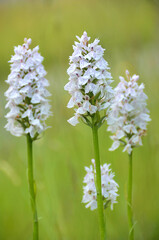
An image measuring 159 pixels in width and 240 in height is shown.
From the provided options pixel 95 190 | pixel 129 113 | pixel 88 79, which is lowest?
pixel 95 190

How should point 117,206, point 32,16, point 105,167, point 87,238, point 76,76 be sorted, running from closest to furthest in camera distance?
point 76,76 → point 105,167 → point 87,238 → point 117,206 → point 32,16

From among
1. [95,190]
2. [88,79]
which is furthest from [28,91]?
A: [95,190]

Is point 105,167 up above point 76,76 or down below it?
below

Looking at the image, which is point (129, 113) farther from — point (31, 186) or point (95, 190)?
point (31, 186)

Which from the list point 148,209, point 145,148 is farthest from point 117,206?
point 145,148

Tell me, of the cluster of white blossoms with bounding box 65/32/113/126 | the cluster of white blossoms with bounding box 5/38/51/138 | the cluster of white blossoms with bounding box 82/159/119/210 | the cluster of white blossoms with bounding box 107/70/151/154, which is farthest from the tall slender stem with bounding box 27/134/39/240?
the cluster of white blossoms with bounding box 107/70/151/154

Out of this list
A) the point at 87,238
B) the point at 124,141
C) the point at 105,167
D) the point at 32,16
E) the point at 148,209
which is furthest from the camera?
Answer: the point at 32,16

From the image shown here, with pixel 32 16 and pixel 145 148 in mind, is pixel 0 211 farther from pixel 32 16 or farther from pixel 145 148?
pixel 32 16
